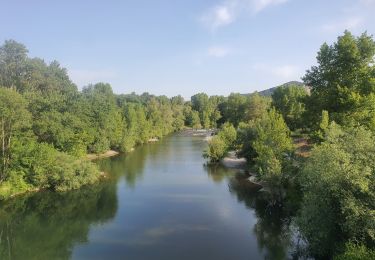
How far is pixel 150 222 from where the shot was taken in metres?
28.2

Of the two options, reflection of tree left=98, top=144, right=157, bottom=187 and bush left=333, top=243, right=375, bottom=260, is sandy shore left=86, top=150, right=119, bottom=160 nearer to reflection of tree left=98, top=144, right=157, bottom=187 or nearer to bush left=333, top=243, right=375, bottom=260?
reflection of tree left=98, top=144, right=157, bottom=187

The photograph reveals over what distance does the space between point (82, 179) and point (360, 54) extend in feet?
103

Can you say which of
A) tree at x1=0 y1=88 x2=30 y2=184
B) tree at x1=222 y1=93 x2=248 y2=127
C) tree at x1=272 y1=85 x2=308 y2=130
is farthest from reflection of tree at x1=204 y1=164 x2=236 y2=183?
tree at x1=222 y1=93 x2=248 y2=127

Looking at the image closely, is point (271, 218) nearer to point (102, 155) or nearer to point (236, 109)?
point (102, 155)

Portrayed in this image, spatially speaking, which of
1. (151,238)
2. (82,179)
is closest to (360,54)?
(151,238)

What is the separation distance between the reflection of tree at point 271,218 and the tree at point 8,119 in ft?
77.3

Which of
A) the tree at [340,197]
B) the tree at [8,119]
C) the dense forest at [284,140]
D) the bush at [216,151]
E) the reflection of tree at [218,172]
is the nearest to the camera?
the tree at [340,197]

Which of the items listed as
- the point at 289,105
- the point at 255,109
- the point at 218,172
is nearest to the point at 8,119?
the point at 218,172

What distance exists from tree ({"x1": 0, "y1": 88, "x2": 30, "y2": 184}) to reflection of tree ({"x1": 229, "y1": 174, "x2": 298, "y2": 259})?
77.3ft

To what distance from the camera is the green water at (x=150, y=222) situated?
2302cm

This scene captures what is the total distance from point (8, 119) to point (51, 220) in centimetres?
1259

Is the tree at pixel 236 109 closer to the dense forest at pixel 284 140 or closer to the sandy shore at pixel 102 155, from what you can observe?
the dense forest at pixel 284 140

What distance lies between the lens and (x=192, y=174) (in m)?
46.5

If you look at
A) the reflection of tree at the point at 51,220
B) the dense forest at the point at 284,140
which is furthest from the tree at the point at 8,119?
the reflection of tree at the point at 51,220
